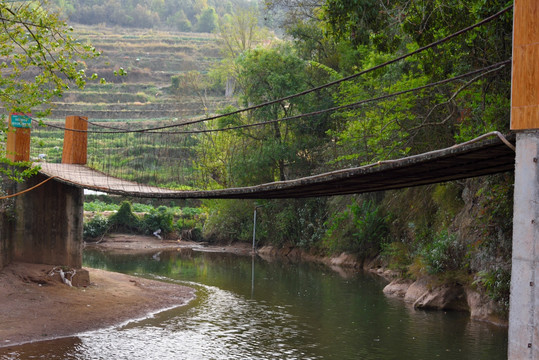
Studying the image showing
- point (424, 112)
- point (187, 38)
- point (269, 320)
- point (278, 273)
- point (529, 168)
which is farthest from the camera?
point (187, 38)

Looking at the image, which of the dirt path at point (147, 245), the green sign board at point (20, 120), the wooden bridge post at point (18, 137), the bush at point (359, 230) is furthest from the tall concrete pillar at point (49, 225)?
the dirt path at point (147, 245)

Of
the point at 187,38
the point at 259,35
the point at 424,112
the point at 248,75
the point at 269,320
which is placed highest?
the point at 187,38

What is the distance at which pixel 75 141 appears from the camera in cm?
994

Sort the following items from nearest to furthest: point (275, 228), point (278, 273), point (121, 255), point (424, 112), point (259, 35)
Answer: point (424, 112) < point (278, 273) < point (121, 255) < point (275, 228) < point (259, 35)

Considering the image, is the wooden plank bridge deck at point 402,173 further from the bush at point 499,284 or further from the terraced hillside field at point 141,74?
the terraced hillside field at point 141,74

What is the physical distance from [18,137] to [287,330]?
4611mm

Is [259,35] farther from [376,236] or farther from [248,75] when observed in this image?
[376,236]

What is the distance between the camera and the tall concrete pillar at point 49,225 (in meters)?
→ 9.48

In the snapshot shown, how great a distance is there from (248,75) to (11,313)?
11.4 m

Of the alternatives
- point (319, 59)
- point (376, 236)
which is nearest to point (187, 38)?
point (319, 59)

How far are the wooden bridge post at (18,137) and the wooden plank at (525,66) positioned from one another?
701 cm

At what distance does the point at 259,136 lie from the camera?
60.4 ft

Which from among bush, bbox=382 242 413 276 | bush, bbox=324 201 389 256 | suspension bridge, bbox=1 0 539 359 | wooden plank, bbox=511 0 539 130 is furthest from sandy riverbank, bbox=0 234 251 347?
wooden plank, bbox=511 0 539 130

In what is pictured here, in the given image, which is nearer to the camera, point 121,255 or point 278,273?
point 278,273
